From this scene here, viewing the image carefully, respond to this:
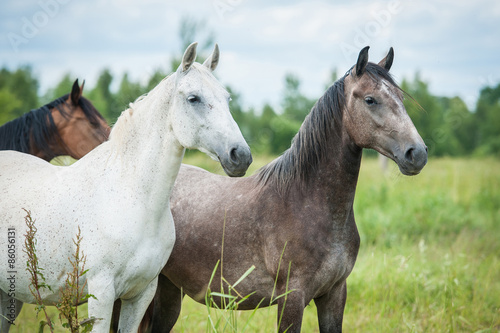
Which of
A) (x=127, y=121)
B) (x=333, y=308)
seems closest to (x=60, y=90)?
(x=127, y=121)

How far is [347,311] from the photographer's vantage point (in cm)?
495

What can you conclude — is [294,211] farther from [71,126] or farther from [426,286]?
[426,286]

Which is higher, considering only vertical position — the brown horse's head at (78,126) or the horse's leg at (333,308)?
the brown horse's head at (78,126)

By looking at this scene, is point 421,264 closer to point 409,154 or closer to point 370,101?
point 409,154

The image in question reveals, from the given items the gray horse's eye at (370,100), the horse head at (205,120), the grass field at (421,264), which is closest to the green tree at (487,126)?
the grass field at (421,264)

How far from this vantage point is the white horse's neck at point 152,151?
8.45 feet

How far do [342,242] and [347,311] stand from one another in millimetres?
2407

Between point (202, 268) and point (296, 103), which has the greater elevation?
point (296, 103)

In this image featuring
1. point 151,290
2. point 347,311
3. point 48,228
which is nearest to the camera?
point 48,228

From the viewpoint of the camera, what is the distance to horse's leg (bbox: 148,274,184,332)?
12.3 ft

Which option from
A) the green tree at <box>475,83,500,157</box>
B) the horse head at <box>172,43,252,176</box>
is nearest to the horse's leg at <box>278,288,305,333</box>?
the horse head at <box>172,43,252,176</box>

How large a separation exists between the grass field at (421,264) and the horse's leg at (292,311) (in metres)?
0.26

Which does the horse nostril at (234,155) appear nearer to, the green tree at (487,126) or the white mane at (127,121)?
the white mane at (127,121)

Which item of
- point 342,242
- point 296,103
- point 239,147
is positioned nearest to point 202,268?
point 342,242
